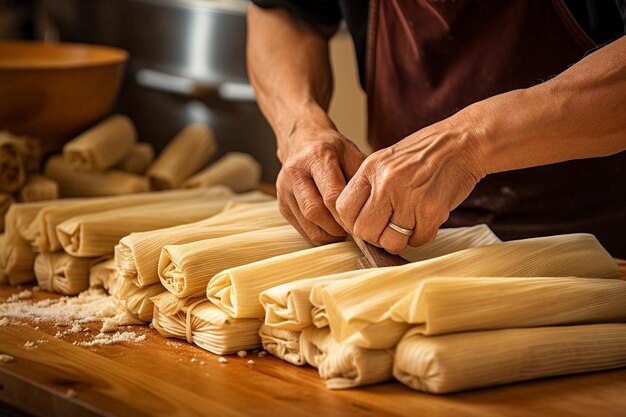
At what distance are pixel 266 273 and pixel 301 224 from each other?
243 mm

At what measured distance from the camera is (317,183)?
199 centimetres

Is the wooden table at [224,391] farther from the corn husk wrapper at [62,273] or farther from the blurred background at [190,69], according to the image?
the blurred background at [190,69]

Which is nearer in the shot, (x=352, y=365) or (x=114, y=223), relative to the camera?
(x=352, y=365)

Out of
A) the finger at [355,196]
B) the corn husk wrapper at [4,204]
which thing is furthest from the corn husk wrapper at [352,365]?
the corn husk wrapper at [4,204]

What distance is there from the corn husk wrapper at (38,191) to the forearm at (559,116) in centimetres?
141

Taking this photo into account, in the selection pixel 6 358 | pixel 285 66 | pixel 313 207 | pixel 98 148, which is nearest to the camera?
pixel 6 358

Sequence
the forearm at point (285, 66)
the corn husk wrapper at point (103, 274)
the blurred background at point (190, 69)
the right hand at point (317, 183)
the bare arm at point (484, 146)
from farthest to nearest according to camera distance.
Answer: the blurred background at point (190, 69) < the forearm at point (285, 66) < the corn husk wrapper at point (103, 274) < the right hand at point (317, 183) < the bare arm at point (484, 146)

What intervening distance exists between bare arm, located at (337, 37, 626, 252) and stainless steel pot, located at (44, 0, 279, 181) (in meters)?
2.20

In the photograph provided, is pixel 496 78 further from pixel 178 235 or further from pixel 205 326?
pixel 205 326

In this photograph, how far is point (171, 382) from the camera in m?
1.60

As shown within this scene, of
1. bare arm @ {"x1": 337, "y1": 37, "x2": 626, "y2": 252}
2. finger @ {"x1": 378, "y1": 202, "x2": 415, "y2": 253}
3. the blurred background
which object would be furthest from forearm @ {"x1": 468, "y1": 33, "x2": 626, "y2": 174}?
the blurred background

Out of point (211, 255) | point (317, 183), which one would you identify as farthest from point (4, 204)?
point (317, 183)

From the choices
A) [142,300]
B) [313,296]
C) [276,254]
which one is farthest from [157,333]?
[313,296]

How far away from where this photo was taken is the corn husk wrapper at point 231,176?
2.99 metres
